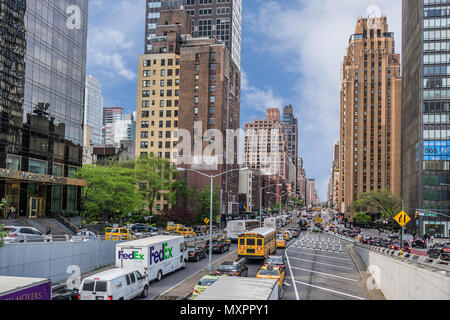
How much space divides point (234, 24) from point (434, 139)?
274 feet

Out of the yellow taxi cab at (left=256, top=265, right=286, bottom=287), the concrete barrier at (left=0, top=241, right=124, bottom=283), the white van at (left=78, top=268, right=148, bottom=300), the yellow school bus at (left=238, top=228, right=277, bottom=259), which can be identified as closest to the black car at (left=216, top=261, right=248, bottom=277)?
the yellow taxi cab at (left=256, top=265, right=286, bottom=287)

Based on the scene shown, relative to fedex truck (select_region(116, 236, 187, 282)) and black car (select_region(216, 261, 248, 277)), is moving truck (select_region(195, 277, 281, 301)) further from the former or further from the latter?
black car (select_region(216, 261, 248, 277))

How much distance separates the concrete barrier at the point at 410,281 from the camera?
11458 mm

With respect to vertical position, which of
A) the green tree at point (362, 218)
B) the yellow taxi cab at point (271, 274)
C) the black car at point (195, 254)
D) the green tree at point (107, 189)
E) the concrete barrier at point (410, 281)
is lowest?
the green tree at point (362, 218)

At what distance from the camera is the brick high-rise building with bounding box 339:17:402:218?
15150 cm

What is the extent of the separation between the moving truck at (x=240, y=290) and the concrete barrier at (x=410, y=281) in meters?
4.67

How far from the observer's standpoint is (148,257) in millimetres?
25312

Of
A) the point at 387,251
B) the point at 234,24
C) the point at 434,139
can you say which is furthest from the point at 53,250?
the point at 234,24

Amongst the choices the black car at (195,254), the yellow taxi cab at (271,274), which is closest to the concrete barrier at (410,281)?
the yellow taxi cab at (271,274)

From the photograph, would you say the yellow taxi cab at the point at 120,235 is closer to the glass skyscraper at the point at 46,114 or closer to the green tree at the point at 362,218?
the glass skyscraper at the point at 46,114

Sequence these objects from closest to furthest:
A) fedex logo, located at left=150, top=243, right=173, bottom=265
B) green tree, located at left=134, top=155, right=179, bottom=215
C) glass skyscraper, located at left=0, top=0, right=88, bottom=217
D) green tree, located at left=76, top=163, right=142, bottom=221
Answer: fedex logo, located at left=150, top=243, right=173, bottom=265 → glass skyscraper, located at left=0, top=0, right=88, bottom=217 → green tree, located at left=76, top=163, right=142, bottom=221 → green tree, located at left=134, top=155, right=179, bottom=215

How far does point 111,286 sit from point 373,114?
152 metres

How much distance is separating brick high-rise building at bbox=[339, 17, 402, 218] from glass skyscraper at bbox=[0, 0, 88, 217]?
11744 centimetres

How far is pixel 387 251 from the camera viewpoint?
1157 inches
